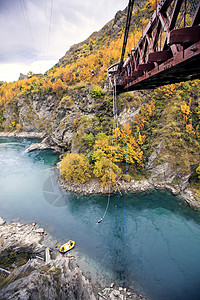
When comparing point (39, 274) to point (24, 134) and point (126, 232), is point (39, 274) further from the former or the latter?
point (24, 134)

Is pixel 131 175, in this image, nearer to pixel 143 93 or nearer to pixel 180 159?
pixel 180 159

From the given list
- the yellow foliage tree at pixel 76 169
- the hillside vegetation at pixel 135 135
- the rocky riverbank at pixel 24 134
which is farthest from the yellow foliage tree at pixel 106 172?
the rocky riverbank at pixel 24 134

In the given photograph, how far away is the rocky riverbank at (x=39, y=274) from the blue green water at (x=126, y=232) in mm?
831

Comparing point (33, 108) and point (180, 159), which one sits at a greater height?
point (33, 108)

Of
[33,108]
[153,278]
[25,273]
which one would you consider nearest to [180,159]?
[153,278]

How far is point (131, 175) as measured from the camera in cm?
1739

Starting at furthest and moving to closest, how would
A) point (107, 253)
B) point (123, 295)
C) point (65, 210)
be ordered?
point (65, 210) < point (107, 253) < point (123, 295)

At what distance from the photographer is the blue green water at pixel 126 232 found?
8.82 meters


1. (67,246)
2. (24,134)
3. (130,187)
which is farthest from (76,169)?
(24,134)

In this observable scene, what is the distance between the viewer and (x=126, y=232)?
38.6ft

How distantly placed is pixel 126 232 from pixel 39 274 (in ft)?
28.5

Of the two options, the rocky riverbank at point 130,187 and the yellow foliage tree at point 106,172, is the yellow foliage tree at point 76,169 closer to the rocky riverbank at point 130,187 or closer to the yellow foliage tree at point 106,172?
the rocky riverbank at point 130,187

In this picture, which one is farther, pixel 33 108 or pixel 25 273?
pixel 33 108

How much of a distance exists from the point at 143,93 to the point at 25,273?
77.4 ft
